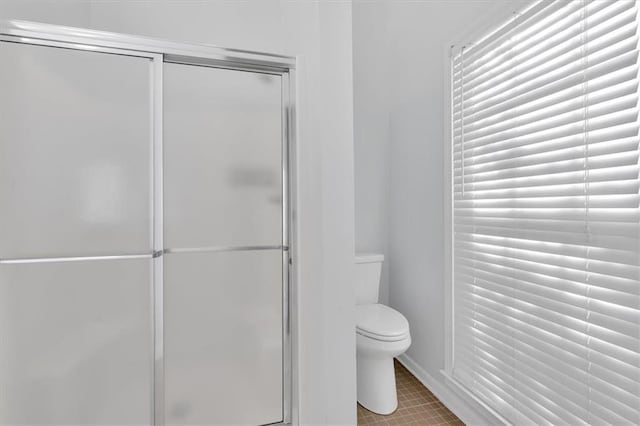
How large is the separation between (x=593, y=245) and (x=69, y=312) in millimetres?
1878

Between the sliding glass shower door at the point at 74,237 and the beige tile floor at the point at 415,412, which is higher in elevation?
the sliding glass shower door at the point at 74,237

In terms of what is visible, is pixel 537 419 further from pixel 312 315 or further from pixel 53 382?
pixel 53 382

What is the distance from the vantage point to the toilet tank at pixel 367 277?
7.65ft

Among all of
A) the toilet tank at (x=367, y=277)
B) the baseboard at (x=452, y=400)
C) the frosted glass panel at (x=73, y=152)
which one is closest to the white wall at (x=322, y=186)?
the frosted glass panel at (x=73, y=152)

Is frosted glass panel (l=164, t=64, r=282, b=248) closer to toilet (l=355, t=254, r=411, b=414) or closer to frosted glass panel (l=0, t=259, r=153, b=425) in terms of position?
frosted glass panel (l=0, t=259, r=153, b=425)

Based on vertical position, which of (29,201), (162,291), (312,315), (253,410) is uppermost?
(29,201)

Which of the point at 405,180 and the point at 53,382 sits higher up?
the point at 405,180

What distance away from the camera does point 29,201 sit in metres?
1.20

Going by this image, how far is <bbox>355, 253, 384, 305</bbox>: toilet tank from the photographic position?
233cm

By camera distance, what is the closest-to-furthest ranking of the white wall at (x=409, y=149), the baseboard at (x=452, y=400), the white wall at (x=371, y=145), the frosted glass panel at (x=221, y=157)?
the frosted glass panel at (x=221, y=157) < the baseboard at (x=452, y=400) < the white wall at (x=409, y=149) < the white wall at (x=371, y=145)

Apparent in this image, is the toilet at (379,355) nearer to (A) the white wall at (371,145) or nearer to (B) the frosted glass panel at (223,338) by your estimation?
(B) the frosted glass panel at (223,338)

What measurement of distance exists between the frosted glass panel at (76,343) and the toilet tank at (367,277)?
1.37 m

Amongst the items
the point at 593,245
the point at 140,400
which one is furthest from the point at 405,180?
the point at 140,400

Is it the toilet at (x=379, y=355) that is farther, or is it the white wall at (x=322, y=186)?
the toilet at (x=379, y=355)
